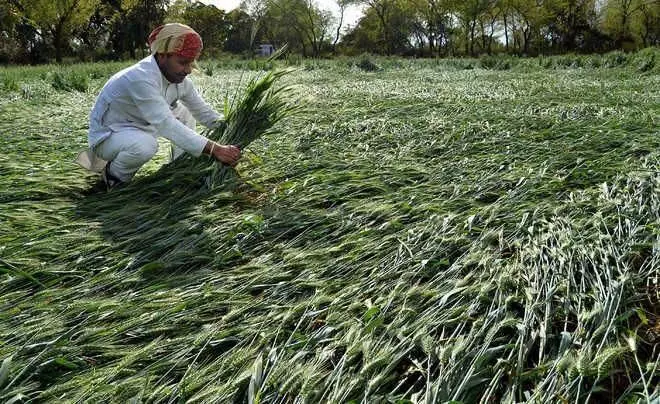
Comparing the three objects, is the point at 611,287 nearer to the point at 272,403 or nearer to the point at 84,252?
the point at 272,403

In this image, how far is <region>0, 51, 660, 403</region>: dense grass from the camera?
127cm

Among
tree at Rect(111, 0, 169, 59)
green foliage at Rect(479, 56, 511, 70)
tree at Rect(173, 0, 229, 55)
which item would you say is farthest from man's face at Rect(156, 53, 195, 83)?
tree at Rect(173, 0, 229, 55)

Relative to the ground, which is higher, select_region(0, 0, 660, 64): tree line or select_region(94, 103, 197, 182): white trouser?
select_region(0, 0, 660, 64): tree line

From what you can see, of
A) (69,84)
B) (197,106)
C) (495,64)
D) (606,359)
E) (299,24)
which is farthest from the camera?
(299,24)

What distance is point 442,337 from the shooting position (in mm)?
1369

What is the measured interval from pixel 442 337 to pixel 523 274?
441 millimetres

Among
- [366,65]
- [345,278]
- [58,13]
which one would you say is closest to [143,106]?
[345,278]

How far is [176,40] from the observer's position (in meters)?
2.62

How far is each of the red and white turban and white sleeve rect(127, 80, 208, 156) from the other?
0.21 metres

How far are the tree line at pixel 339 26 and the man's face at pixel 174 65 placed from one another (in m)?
25.0

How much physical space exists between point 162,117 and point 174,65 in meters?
0.31

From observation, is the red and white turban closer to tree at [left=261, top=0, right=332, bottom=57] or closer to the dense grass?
the dense grass

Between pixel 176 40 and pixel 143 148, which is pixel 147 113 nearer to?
pixel 143 148

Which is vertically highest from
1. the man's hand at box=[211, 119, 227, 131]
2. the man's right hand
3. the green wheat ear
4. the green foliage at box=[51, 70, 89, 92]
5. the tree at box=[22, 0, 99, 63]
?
the tree at box=[22, 0, 99, 63]
